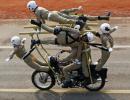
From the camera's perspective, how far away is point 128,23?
818 inches

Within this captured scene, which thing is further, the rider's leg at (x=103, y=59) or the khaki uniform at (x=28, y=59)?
the khaki uniform at (x=28, y=59)

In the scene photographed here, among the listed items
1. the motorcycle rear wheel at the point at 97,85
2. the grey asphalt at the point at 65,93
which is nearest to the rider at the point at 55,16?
the grey asphalt at the point at 65,93

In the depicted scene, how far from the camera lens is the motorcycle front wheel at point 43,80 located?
13.7 meters

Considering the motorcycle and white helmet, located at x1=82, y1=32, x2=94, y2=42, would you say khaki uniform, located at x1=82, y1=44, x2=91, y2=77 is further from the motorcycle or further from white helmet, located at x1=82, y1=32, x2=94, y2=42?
white helmet, located at x1=82, y1=32, x2=94, y2=42

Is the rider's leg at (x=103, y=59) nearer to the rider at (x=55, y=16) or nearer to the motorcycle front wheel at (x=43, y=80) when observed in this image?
the motorcycle front wheel at (x=43, y=80)

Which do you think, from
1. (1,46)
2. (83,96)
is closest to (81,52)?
(83,96)

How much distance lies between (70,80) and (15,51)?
1.64 m

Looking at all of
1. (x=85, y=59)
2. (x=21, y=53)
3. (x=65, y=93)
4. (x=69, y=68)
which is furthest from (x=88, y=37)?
(x=21, y=53)

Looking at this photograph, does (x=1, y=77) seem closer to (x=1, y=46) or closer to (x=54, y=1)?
(x=1, y=46)

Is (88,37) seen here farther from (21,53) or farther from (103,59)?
(21,53)

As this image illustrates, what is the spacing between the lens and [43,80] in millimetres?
13695

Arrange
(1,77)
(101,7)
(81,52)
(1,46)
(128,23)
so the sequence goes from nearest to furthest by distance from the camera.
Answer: (81,52)
(1,77)
(1,46)
(128,23)
(101,7)

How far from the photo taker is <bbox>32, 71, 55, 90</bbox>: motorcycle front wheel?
13.7 metres

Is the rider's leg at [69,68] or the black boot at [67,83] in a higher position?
the rider's leg at [69,68]
